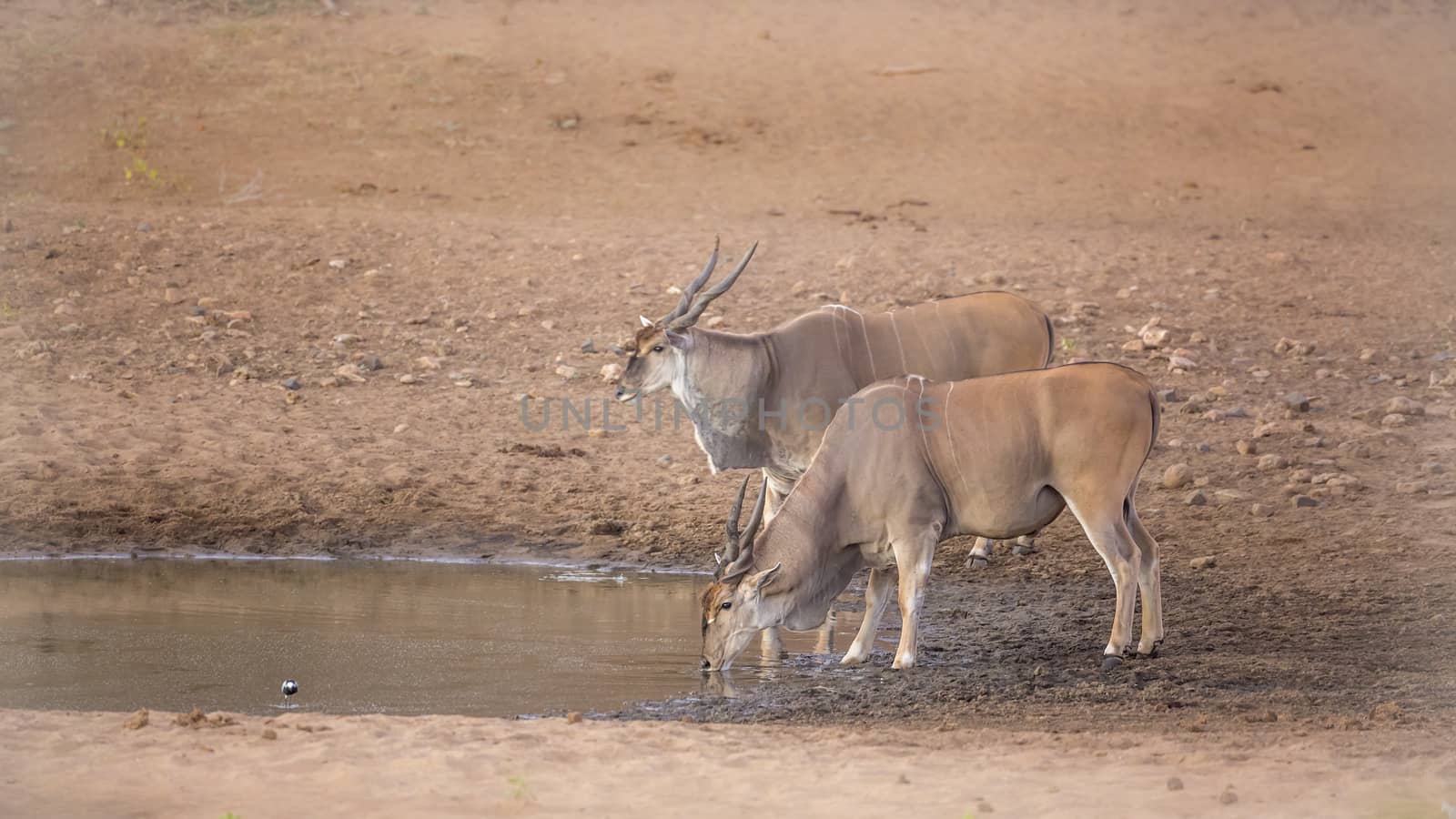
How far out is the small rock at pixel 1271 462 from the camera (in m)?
9.52

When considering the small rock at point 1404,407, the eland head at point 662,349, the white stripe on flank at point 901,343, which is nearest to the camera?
the eland head at point 662,349

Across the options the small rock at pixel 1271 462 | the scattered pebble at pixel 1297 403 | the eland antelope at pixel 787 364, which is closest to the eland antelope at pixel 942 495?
the eland antelope at pixel 787 364

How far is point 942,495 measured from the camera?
6.88 metres

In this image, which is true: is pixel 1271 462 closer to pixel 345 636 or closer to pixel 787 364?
pixel 787 364

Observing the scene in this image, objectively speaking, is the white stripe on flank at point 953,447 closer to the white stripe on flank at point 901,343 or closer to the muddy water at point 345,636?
the muddy water at point 345,636

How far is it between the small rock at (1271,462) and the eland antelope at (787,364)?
1878 mm

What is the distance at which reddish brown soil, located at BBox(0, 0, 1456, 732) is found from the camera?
804cm

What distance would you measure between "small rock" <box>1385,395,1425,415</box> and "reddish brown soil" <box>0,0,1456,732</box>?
12cm

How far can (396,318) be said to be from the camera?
1218 centimetres

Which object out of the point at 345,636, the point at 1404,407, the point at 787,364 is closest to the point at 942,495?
the point at 787,364

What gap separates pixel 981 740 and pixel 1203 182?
39.3 feet

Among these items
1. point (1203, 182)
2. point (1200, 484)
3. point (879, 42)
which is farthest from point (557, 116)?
point (1200, 484)

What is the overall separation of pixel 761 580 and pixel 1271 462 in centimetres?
402

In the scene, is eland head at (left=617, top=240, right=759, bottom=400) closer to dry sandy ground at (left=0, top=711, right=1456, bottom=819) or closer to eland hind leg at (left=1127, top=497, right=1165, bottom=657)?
eland hind leg at (left=1127, top=497, right=1165, bottom=657)
